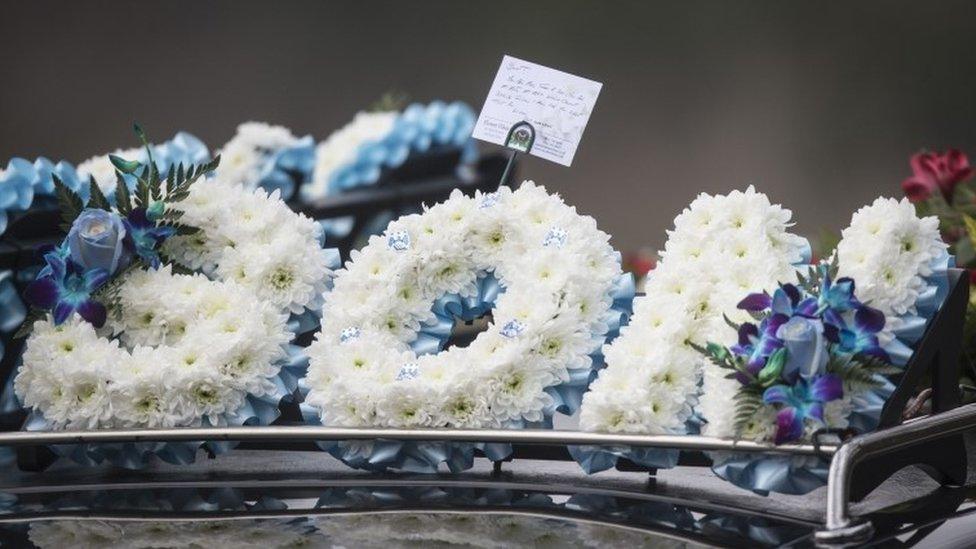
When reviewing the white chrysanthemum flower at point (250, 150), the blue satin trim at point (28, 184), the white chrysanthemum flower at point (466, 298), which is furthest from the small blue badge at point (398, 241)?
the white chrysanthemum flower at point (250, 150)

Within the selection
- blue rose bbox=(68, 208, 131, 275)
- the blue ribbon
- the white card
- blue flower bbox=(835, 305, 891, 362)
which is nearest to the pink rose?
the white card

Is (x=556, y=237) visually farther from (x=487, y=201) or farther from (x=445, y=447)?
(x=445, y=447)

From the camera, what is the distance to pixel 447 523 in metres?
1.90

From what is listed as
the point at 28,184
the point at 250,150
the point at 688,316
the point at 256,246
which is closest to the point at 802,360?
the point at 688,316

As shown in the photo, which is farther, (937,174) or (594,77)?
(594,77)

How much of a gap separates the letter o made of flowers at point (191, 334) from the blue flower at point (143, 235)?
0.08ft

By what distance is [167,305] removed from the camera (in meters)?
2.44

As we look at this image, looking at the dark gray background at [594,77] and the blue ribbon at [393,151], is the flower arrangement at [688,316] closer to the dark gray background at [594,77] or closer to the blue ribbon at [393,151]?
the blue ribbon at [393,151]

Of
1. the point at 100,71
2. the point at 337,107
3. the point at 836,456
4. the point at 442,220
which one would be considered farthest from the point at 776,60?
the point at 836,456

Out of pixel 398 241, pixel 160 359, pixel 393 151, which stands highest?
pixel 393 151

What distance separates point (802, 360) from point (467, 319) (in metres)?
0.69

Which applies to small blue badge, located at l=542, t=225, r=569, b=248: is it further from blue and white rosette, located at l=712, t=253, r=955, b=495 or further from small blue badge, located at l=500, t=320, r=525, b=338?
blue and white rosette, located at l=712, t=253, r=955, b=495

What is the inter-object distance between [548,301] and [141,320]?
733 mm

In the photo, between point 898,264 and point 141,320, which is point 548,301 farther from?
point 141,320
